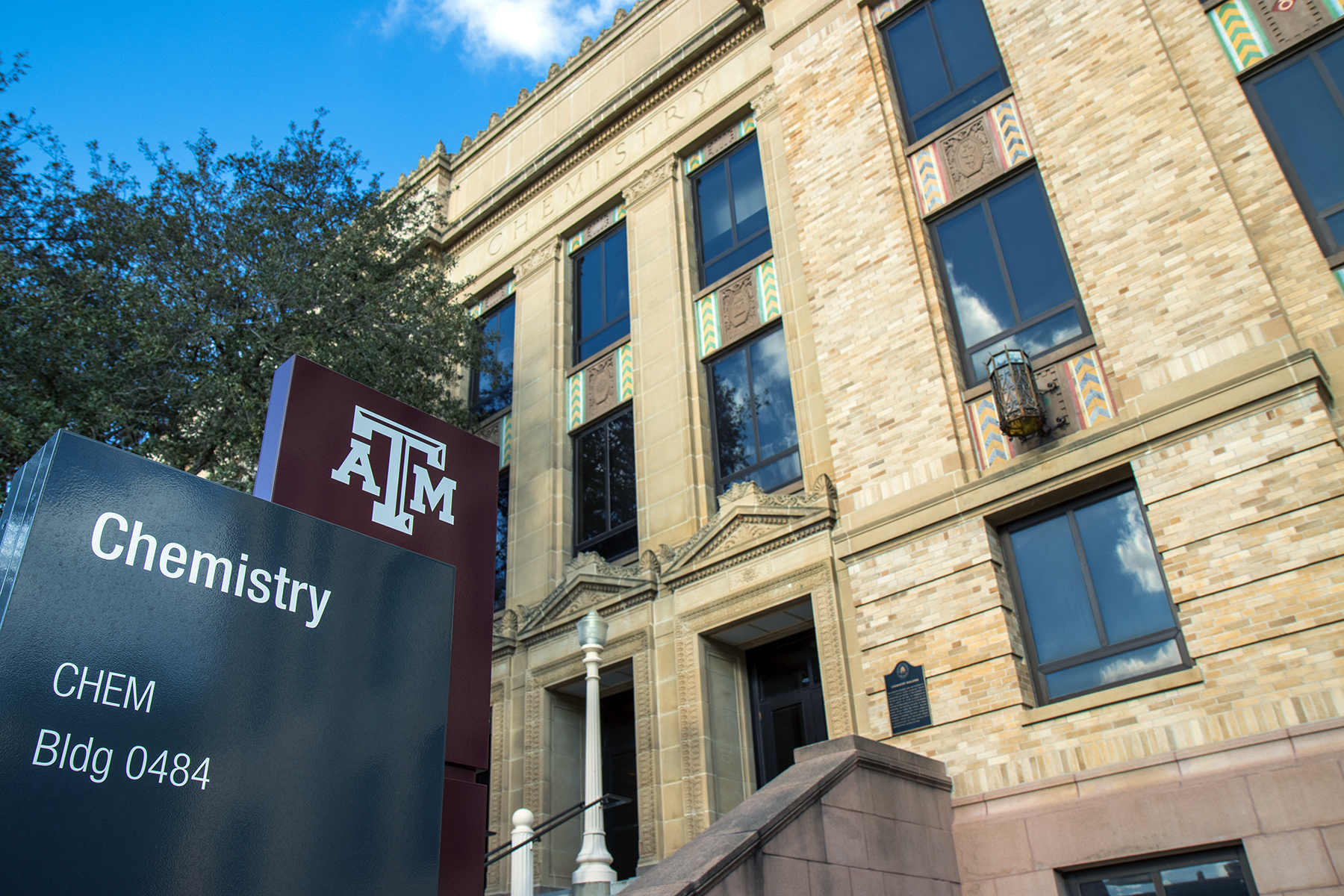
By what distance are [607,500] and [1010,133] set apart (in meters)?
8.43

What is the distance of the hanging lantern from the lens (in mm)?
10273

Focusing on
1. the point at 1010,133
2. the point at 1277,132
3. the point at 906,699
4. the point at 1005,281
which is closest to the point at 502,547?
the point at 906,699

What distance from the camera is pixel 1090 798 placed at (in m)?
8.61

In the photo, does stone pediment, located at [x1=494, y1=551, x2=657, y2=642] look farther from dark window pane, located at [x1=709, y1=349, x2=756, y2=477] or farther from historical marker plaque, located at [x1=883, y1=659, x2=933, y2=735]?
historical marker plaque, located at [x1=883, y1=659, x2=933, y2=735]

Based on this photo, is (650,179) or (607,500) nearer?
(607,500)

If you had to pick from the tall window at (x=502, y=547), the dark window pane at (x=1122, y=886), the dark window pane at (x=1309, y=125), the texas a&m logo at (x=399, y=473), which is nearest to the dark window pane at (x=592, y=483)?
the tall window at (x=502, y=547)

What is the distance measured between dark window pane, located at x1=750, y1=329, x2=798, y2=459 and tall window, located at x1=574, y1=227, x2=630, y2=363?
3.35 metres

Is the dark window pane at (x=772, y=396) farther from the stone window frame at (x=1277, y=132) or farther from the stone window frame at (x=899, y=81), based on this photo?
the stone window frame at (x=1277, y=132)

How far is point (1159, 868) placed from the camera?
8.16 meters

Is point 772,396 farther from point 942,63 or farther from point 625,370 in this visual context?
point 942,63

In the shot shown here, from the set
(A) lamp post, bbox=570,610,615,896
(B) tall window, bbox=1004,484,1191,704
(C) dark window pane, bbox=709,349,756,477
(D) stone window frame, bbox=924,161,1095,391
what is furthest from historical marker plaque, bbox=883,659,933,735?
(C) dark window pane, bbox=709,349,756,477

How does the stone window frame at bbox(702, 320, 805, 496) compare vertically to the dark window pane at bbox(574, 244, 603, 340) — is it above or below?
below

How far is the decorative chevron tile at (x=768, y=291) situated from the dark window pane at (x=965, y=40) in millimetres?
3800

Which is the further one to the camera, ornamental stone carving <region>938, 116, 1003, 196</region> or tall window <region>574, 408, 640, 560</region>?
tall window <region>574, 408, 640, 560</region>
